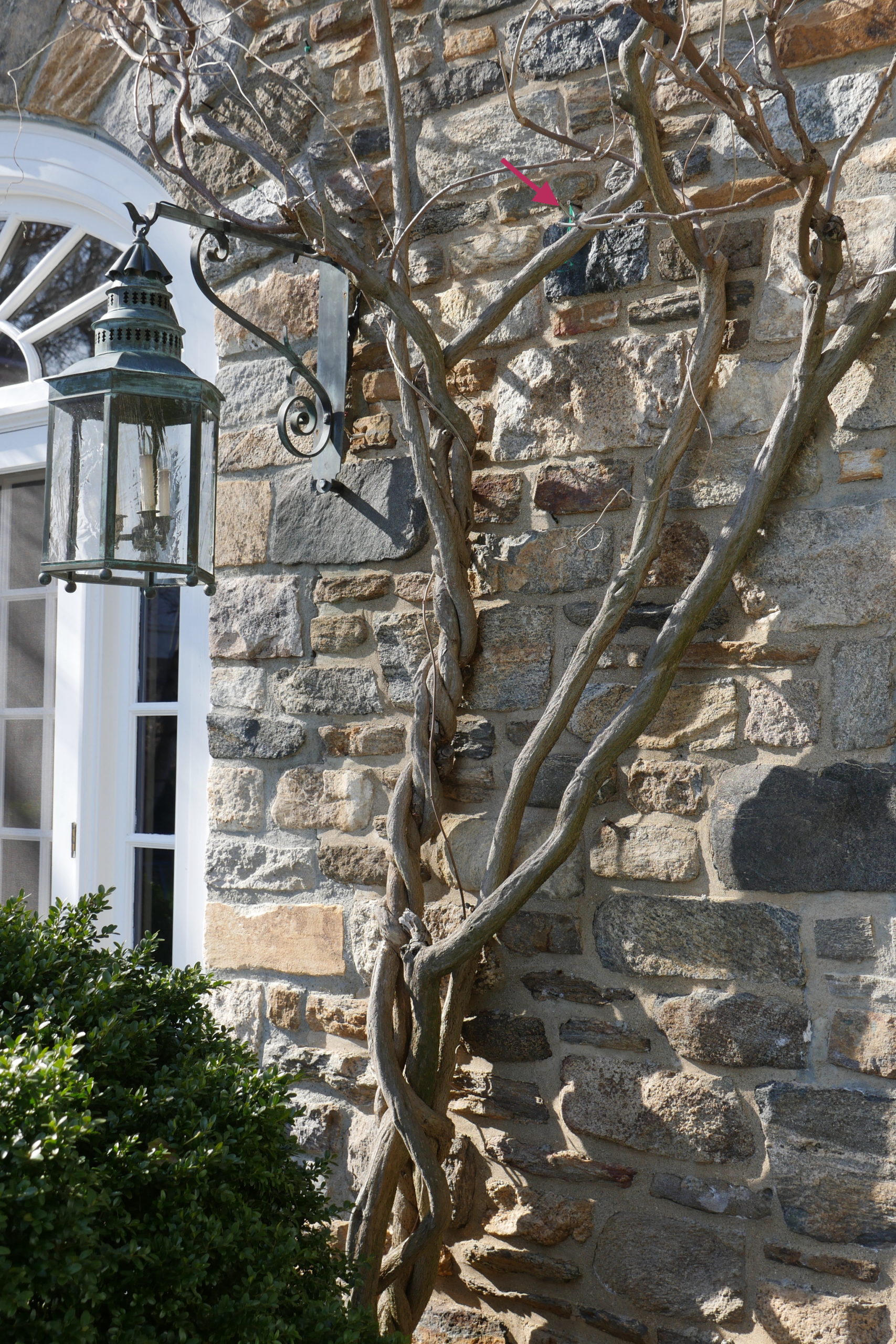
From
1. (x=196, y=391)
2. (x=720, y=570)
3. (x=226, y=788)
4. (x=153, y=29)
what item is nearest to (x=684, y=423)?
(x=720, y=570)

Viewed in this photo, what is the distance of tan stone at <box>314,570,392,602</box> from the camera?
2.15 m

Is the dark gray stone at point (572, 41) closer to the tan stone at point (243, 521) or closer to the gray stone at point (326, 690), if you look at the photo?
the tan stone at point (243, 521)

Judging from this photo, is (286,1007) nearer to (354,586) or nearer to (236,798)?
(236,798)

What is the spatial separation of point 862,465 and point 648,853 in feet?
2.33

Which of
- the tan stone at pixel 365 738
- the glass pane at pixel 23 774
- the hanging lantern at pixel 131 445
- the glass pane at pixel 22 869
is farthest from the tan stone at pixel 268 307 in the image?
the glass pane at pixel 22 869

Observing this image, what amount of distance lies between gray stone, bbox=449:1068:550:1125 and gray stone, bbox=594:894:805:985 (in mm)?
281

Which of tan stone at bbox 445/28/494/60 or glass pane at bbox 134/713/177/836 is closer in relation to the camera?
tan stone at bbox 445/28/494/60

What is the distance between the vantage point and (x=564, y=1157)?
1859 millimetres

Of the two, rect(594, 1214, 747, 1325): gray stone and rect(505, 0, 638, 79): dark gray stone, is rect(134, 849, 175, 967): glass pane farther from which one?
rect(505, 0, 638, 79): dark gray stone

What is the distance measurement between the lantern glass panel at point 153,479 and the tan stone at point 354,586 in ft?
1.40

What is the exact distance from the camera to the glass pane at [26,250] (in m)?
2.93

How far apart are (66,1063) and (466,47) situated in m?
1.89

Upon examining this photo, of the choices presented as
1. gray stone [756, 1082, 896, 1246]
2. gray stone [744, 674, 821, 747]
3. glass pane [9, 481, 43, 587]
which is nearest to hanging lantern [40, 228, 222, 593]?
gray stone [744, 674, 821, 747]

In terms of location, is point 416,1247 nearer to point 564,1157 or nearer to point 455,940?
point 564,1157
